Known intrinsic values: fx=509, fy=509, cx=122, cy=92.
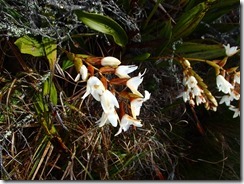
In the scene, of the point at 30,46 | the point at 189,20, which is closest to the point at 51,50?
the point at 30,46

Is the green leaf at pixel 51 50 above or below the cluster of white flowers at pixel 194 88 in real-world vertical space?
below

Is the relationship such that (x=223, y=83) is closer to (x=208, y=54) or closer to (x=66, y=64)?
(x=208, y=54)

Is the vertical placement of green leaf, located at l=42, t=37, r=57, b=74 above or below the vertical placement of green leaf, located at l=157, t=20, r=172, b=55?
below

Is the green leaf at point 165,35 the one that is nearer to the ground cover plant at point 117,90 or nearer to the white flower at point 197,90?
the ground cover plant at point 117,90

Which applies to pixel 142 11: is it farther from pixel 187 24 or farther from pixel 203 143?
pixel 203 143

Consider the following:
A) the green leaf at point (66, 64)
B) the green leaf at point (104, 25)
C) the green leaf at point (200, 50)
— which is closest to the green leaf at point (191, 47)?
the green leaf at point (200, 50)

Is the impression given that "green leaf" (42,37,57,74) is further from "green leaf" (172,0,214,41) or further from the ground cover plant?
"green leaf" (172,0,214,41)

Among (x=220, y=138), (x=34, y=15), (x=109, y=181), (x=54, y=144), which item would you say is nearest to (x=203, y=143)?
(x=220, y=138)

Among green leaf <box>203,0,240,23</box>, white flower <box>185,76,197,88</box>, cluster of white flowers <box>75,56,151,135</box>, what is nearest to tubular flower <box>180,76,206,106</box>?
white flower <box>185,76,197,88</box>
